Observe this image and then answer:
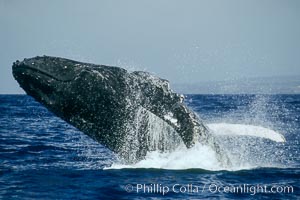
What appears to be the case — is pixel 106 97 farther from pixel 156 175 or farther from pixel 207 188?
pixel 207 188

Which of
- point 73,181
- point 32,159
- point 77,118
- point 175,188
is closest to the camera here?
point 175,188

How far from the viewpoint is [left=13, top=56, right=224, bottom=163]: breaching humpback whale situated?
30.1ft

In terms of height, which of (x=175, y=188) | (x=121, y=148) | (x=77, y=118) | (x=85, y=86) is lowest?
(x=175, y=188)

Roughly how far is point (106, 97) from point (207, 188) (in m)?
2.65

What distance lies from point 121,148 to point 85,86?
1690mm

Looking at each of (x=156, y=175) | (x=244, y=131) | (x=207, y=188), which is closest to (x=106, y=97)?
(x=156, y=175)

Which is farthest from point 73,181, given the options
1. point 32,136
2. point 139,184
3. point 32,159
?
point 32,136

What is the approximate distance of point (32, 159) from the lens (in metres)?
12.2

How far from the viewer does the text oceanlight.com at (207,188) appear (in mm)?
8148

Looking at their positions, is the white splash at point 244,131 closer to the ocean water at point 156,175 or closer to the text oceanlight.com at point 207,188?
the ocean water at point 156,175

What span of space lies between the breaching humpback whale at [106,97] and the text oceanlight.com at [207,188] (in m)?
1.33

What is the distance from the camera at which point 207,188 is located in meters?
8.36

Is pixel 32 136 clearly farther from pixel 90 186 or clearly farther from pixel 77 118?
pixel 90 186

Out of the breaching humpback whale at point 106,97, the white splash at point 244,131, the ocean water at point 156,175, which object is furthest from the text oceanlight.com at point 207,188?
the white splash at point 244,131
